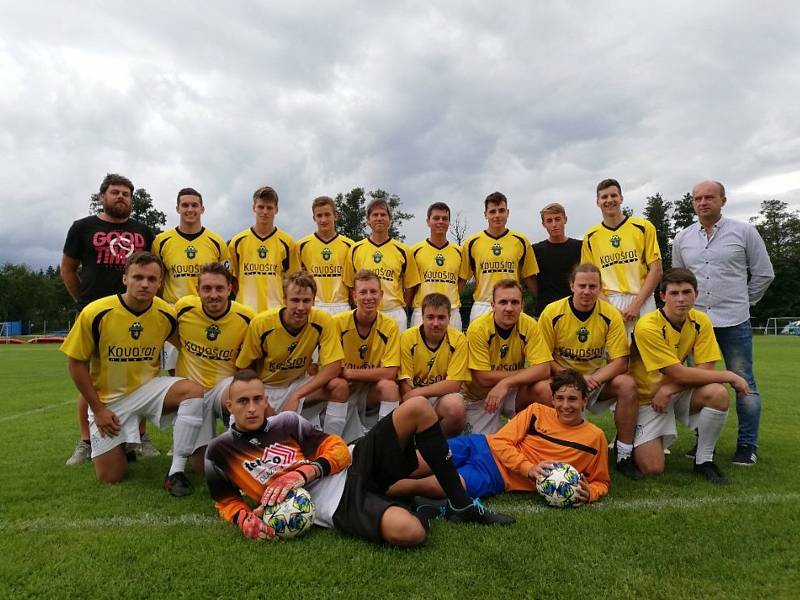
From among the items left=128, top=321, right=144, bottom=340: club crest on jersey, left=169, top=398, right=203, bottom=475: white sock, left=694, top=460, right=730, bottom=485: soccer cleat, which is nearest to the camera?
left=694, top=460, right=730, bottom=485: soccer cleat

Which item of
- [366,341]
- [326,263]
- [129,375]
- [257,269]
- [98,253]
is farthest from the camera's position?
[326,263]

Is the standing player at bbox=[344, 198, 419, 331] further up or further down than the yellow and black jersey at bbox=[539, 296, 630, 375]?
further up

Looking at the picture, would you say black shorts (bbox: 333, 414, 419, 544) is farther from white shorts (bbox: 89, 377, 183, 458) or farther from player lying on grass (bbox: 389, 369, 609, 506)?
white shorts (bbox: 89, 377, 183, 458)

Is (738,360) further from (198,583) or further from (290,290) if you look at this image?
(198,583)

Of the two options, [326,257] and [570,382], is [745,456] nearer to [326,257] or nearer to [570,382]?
[570,382]

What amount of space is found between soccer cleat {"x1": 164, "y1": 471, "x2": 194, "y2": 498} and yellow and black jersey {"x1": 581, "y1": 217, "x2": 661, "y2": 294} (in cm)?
420

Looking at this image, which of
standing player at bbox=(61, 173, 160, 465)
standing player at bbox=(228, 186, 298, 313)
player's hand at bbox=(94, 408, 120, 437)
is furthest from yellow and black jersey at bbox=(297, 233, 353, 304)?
player's hand at bbox=(94, 408, 120, 437)

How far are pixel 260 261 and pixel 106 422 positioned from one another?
231 cm

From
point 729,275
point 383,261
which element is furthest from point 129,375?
point 729,275

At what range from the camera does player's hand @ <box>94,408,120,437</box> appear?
3.91 metres

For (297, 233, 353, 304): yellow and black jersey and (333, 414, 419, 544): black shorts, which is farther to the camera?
(297, 233, 353, 304): yellow and black jersey

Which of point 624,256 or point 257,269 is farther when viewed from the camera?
point 257,269

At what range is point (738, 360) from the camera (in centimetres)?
455

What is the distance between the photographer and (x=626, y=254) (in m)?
5.36
